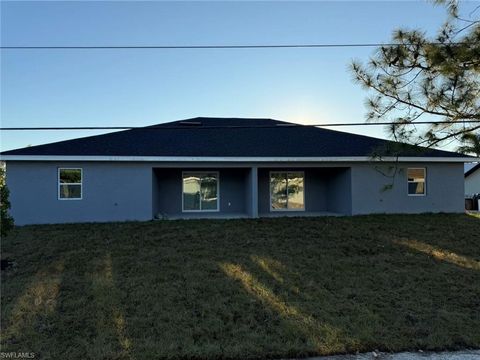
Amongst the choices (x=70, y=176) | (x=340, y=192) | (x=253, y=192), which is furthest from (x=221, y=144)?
(x=70, y=176)

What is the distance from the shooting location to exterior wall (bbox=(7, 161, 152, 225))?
551 inches

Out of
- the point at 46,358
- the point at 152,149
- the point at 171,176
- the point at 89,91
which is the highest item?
the point at 89,91

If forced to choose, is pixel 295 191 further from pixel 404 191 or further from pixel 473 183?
pixel 473 183

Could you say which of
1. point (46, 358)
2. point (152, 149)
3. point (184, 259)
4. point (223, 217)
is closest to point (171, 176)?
point (152, 149)

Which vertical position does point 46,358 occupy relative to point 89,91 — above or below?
below

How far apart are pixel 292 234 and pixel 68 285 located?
23.0 feet

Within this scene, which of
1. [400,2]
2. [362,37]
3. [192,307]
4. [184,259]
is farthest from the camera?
[362,37]

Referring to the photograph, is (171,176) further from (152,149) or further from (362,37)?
(362,37)

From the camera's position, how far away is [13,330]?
17.5 feet

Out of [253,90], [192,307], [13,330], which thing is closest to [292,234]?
[253,90]

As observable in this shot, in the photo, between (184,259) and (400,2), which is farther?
(184,259)

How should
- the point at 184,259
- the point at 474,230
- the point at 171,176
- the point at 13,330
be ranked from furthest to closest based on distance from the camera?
the point at 171,176 < the point at 474,230 < the point at 184,259 < the point at 13,330

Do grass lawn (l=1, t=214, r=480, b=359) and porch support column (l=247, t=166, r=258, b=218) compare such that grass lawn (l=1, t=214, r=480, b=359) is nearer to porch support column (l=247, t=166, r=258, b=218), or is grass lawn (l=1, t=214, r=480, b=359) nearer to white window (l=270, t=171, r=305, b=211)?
porch support column (l=247, t=166, r=258, b=218)

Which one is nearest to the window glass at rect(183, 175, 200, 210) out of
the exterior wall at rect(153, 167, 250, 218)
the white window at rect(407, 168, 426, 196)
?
the exterior wall at rect(153, 167, 250, 218)
